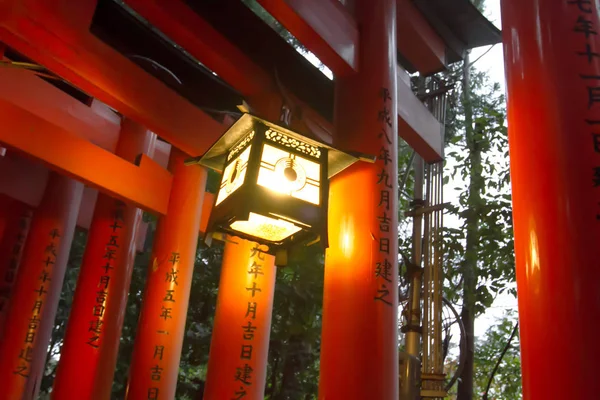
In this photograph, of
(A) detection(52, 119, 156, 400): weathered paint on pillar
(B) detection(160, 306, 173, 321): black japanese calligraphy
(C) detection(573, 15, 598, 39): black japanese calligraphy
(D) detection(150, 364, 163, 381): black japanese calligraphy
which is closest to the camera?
(C) detection(573, 15, 598, 39): black japanese calligraphy

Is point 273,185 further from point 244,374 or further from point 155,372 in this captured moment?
point 155,372

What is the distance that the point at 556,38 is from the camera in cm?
234

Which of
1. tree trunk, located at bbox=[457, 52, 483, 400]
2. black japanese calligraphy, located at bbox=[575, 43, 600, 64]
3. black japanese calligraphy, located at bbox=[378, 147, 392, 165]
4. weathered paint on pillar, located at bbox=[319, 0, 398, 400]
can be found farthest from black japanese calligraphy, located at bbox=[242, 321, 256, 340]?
black japanese calligraphy, located at bbox=[575, 43, 600, 64]

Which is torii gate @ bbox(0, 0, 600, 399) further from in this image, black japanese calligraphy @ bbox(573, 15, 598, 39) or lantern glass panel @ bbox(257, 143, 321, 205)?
lantern glass panel @ bbox(257, 143, 321, 205)

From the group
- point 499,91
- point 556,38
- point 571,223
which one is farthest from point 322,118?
point 499,91

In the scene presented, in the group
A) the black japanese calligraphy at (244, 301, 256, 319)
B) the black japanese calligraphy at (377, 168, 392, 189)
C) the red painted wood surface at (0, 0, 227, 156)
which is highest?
the red painted wood surface at (0, 0, 227, 156)

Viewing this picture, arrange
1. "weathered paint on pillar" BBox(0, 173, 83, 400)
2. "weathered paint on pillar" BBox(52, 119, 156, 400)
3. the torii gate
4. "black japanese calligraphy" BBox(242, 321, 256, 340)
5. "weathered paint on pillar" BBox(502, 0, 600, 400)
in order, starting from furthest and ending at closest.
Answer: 1. "weathered paint on pillar" BBox(0, 173, 83, 400)
2. "weathered paint on pillar" BBox(52, 119, 156, 400)
3. "black japanese calligraphy" BBox(242, 321, 256, 340)
4. the torii gate
5. "weathered paint on pillar" BBox(502, 0, 600, 400)

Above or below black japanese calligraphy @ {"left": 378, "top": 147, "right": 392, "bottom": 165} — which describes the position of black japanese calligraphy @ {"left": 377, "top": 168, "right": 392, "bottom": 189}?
below

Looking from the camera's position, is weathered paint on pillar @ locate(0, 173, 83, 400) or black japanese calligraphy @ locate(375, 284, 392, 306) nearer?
black japanese calligraphy @ locate(375, 284, 392, 306)

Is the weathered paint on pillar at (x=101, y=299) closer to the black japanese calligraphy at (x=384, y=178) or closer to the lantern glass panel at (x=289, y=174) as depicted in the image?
the lantern glass panel at (x=289, y=174)

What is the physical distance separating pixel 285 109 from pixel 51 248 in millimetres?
4605

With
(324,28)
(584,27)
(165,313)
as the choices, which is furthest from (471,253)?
(584,27)

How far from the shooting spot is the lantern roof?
10.4 feet

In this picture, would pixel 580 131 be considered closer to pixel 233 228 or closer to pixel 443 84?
pixel 233 228
